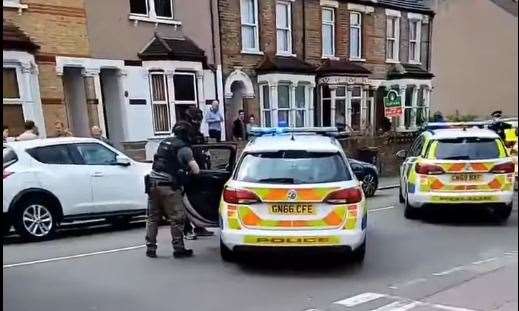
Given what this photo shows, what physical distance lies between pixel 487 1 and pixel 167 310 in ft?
9.86

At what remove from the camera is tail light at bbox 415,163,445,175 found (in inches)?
112

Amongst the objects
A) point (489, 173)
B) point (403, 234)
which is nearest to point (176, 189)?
point (403, 234)

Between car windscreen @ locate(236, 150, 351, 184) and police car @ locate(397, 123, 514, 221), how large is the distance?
1393 mm

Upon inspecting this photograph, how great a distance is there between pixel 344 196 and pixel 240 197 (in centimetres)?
87

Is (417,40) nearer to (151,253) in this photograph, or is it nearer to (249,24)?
(249,24)

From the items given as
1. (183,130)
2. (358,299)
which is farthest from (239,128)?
(358,299)

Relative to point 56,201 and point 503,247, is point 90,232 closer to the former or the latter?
point 56,201

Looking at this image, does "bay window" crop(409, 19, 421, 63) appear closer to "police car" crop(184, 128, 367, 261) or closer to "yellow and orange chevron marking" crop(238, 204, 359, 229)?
"police car" crop(184, 128, 367, 261)

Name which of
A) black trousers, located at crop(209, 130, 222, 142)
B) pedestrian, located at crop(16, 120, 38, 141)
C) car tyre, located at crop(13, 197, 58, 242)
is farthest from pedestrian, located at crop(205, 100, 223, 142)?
car tyre, located at crop(13, 197, 58, 242)

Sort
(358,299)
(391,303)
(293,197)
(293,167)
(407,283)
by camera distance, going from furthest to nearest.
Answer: (293,167) → (293,197) → (407,283) → (358,299) → (391,303)

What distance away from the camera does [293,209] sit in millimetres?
4312

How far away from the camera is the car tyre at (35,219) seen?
621 centimetres

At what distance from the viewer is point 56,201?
6488 mm

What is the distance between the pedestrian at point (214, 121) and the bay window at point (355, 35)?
1.43 metres
